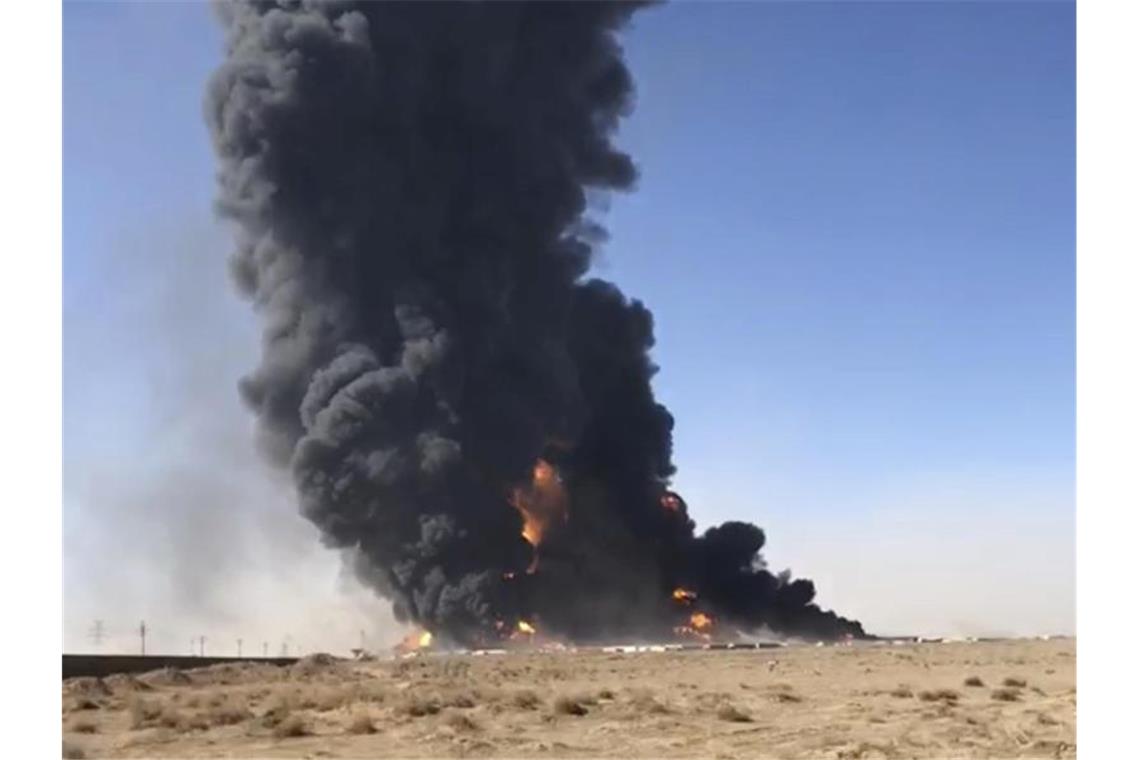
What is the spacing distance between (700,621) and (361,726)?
189ft

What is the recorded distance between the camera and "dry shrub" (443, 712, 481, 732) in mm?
23547

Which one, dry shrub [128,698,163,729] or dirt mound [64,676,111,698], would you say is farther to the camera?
dirt mound [64,676,111,698]

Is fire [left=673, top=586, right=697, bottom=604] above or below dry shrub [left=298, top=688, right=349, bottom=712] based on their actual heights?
below

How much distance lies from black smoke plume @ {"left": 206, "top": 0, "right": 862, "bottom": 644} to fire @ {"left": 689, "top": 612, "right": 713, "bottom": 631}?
1065 millimetres

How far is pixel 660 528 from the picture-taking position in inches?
3150

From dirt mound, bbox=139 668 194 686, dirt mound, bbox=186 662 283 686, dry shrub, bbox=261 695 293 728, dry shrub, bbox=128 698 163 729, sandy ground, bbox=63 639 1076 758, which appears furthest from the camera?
dirt mound, bbox=186 662 283 686

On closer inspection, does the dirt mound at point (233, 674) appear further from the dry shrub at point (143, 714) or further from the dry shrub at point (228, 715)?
the dry shrub at point (228, 715)

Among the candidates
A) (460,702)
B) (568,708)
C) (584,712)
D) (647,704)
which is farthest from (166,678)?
(647,704)

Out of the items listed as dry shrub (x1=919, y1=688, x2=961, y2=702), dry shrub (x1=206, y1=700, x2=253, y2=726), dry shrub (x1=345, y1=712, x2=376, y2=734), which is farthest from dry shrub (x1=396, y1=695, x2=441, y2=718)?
dry shrub (x1=919, y1=688, x2=961, y2=702)

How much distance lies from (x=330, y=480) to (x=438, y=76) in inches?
1148

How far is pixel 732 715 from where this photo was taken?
987 inches

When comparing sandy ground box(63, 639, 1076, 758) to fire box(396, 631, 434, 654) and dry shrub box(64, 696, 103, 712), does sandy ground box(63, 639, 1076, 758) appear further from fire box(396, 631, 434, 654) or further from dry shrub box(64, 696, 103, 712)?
fire box(396, 631, 434, 654)
